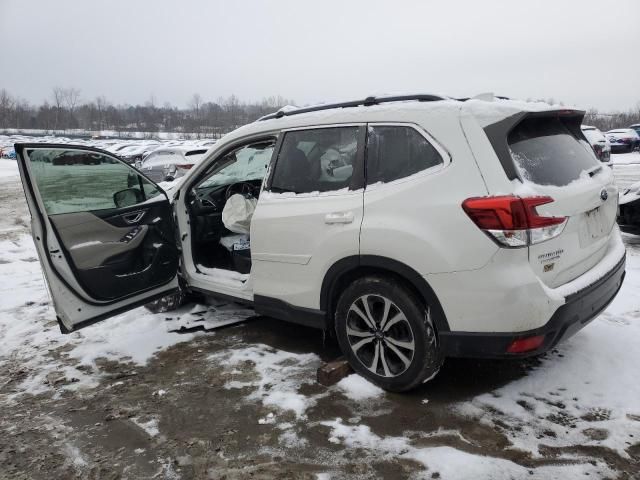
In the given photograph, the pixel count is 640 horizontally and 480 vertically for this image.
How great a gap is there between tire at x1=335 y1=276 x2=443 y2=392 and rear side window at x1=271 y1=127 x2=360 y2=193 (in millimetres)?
756

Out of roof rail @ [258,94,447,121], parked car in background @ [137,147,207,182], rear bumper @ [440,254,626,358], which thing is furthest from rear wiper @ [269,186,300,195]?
parked car in background @ [137,147,207,182]

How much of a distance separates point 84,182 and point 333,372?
2.62 m

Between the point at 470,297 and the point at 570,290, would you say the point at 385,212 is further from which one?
the point at 570,290

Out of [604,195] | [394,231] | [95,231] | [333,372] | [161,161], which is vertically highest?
[604,195]

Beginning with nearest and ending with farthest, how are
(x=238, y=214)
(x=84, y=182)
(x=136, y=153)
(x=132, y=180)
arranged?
(x=84, y=182)
(x=132, y=180)
(x=238, y=214)
(x=136, y=153)

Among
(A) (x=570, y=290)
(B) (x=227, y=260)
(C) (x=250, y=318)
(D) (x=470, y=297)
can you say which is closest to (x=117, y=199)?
(B) (x=227, y=260)

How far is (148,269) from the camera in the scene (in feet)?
14.3

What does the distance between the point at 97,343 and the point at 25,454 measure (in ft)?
5.30

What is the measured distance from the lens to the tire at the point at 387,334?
3.00 m

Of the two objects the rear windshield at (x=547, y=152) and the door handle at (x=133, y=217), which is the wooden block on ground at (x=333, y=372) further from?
the door handle at (x=133, y=217)

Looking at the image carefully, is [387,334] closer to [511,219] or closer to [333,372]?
[333,372]

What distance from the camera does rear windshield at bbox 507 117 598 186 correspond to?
9.32ft

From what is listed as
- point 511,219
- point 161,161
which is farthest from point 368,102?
point 161,161

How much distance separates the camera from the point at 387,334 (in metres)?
3.19
